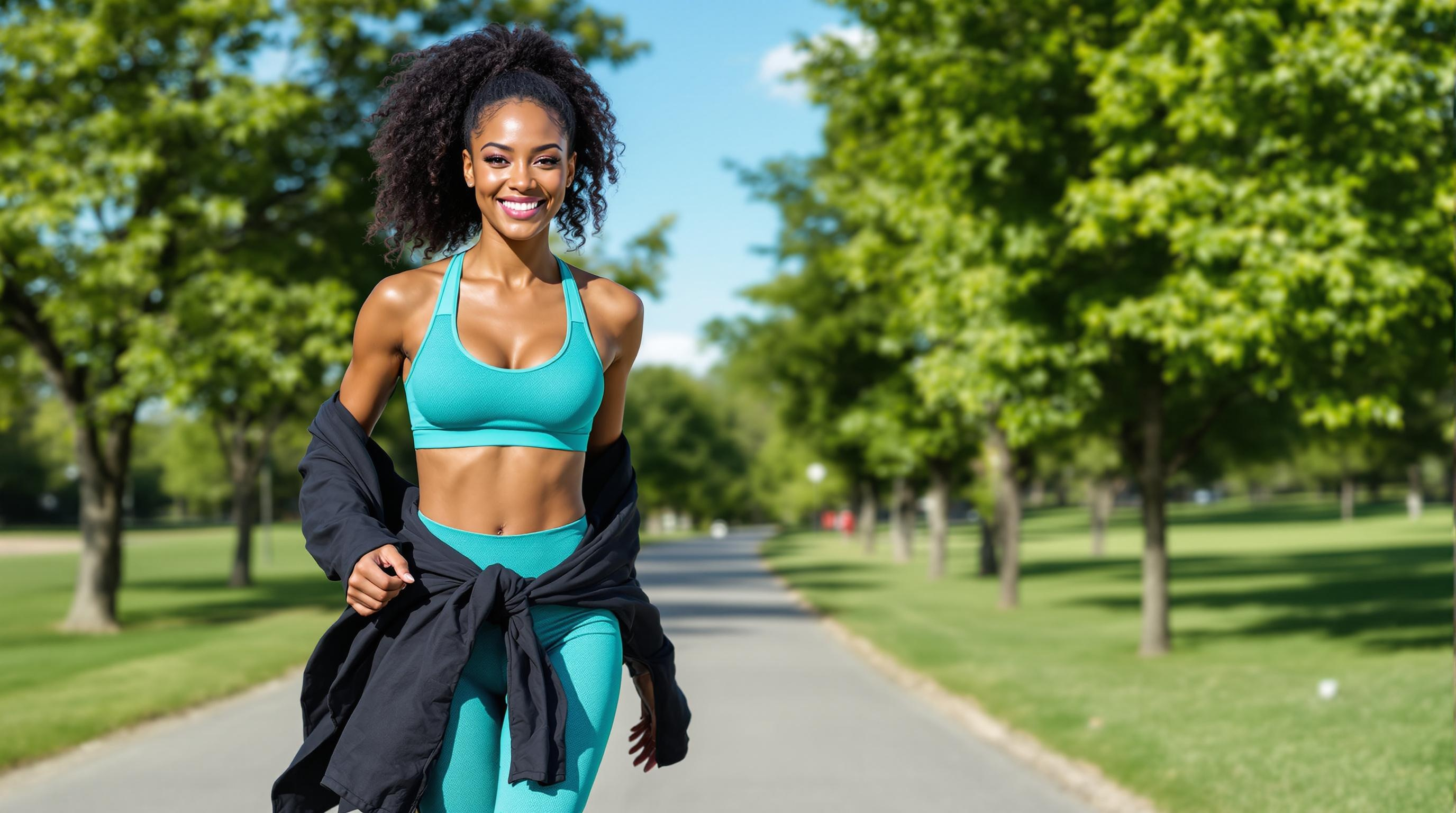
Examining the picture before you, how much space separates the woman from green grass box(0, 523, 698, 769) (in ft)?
22.6

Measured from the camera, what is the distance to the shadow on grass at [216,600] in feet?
68.6

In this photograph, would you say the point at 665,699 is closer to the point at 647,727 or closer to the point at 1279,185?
the point at 647,727

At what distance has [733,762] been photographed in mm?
8508

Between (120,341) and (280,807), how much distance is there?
16166mm

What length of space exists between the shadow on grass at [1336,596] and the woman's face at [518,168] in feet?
49.8

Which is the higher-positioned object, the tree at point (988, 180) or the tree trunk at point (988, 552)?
the tree at point (988, 180)

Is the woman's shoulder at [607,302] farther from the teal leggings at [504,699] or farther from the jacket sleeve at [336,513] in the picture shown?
the jacket sleeve at [336,513]

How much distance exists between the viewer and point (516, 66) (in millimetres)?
2959

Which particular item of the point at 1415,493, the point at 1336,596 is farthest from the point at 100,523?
the point at 1415,493

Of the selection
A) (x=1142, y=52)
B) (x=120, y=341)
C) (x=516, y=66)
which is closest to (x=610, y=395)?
(x=516, y=66)

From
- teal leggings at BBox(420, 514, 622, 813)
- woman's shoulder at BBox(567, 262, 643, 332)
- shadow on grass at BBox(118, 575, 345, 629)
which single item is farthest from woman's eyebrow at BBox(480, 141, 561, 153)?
shadow on grass at BBox(118, 575, 345, 629)

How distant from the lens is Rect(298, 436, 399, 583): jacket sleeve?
251cm

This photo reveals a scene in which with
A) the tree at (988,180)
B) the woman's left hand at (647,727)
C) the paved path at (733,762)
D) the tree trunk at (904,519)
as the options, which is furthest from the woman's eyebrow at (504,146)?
the tree trunk at (904,519)

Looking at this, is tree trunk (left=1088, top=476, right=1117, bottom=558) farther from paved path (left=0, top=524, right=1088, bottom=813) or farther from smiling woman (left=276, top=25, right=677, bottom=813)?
smiling woman (left=276, top=25, right=677, bottom=813)
